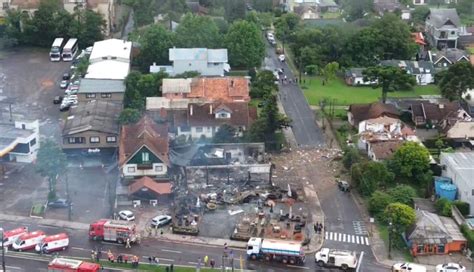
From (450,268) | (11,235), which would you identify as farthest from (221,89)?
(450,268)

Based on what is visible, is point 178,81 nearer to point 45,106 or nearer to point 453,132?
point 45,106

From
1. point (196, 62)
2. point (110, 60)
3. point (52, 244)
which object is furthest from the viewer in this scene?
point (110, 60)

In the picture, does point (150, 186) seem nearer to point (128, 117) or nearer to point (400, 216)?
point (128, 117)

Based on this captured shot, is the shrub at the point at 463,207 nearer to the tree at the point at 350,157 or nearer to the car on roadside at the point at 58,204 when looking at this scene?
the tree at the point at 350,157

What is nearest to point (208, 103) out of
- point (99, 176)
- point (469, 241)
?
point (99, 176)

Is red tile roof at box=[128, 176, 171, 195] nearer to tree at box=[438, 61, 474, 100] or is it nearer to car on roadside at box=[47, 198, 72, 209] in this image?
car on roadside at box=[47, 198, 72, 209]

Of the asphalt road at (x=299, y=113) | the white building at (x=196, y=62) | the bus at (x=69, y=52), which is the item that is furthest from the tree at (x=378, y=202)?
the bus at (x=69, y=52)

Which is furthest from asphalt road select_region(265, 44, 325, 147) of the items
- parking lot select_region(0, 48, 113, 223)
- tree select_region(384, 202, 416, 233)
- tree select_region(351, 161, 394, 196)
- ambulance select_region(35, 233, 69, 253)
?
ambulance select_region(35, 233, 69, 253)
